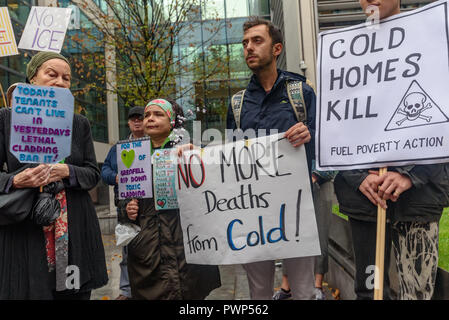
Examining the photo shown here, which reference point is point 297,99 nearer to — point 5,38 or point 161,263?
point 161,263

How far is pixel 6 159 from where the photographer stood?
82.7 inches

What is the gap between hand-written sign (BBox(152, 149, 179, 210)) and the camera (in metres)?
2.50

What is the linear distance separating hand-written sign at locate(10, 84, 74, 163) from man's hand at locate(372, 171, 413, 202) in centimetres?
174

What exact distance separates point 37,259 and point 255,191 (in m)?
1.27

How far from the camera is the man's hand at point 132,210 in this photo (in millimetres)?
2533

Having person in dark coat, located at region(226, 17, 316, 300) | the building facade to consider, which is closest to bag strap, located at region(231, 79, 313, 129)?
person in dark coat, located at region(226, 17, 316, 300)

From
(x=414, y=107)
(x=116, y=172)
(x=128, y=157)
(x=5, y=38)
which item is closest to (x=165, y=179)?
(x=128, y=157)

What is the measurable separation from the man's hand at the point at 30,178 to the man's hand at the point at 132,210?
647mm

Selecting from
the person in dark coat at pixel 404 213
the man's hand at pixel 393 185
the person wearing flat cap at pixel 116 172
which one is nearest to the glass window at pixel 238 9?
the person wearing flat cap at pixel 116 172

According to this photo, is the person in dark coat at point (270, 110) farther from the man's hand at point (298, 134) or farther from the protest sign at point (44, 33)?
the protest sign at point (44, 33)
